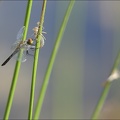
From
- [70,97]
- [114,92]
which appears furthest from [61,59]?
[114,92]

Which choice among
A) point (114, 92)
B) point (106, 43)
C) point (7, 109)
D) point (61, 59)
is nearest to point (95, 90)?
point (106, 43)

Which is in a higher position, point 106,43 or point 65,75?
point 106,43

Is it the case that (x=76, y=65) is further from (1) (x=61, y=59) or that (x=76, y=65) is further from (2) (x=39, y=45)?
(2) (x=39, y=45)

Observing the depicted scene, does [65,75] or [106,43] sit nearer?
[65,75]

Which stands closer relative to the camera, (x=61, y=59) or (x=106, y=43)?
(x=61, y=59)

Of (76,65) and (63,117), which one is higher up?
(76,65)

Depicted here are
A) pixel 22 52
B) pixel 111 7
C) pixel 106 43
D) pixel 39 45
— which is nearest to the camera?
pixel 39 45

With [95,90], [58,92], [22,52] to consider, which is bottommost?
[95,90]

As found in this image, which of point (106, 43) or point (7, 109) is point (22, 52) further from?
point (106, 43)

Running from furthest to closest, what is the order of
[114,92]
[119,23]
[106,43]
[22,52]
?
[106,43] → [119,23] → [114,92] → [22,52]
